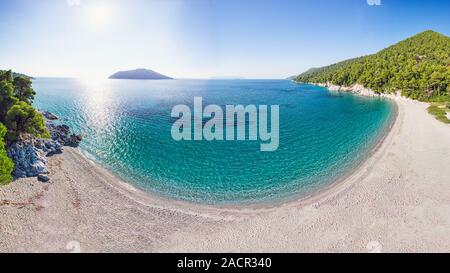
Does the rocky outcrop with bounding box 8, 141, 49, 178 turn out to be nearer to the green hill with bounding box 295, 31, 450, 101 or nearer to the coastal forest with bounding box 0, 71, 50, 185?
the coastal forest with bounding box 0, 71, 50, 185

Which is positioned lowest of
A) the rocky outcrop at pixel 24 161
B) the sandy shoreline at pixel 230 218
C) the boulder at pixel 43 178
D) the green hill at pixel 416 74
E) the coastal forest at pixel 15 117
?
the sandy shoreline at pixel 230 218

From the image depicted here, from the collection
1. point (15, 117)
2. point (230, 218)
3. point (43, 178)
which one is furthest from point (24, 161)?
point (230, 218)

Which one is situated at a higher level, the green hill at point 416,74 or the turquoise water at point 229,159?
the green hill at point 416,74

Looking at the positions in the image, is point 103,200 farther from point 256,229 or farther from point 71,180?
point 256,229

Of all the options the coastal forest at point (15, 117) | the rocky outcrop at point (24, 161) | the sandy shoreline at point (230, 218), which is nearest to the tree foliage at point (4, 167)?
the sandy shoreline at point (230, 218)

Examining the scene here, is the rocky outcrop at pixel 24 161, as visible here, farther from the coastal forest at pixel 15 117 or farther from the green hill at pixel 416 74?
the green hill at pixel 416 74

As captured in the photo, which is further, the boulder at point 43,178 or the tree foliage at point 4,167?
the boulder at point 43,178

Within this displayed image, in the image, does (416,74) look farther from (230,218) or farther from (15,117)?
(15,117)

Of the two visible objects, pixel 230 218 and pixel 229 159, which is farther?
pixel 229 159
